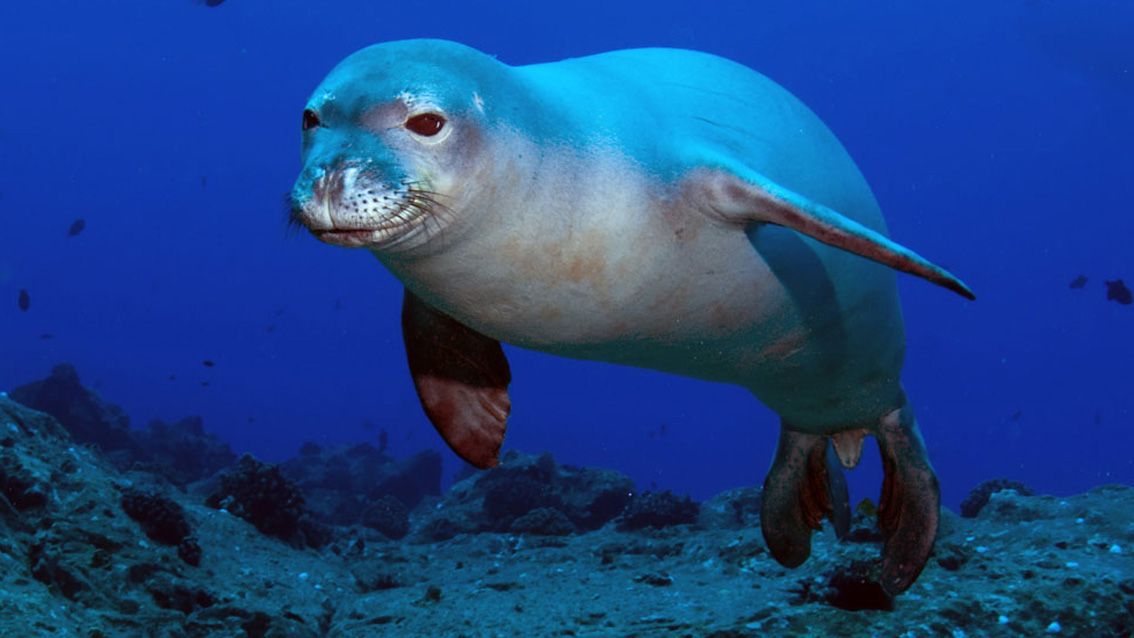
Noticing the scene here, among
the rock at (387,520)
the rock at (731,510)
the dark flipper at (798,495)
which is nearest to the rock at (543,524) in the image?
the rock at (731,510)

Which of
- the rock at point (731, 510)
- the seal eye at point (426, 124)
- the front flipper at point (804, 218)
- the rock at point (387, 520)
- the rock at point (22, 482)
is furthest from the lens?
the rock at point (387, 520)

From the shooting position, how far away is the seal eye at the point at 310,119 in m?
3.16

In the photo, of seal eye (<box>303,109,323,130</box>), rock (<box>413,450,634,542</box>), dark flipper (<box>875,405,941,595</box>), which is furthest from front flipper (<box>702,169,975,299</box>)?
rock (<box>413,450,634,542</box>)

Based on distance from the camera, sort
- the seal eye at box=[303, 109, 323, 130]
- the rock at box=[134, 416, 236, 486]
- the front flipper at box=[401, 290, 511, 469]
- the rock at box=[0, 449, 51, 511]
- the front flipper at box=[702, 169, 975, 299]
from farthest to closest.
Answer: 1. the rock at box=[134, 416, 236, 486]
2. the rock at box=[0, 449, 51, 511]
3. the front flipper at box=[401, 290, 511, 469]
4. the front flipper at box=[702, 169, 975, 299]
5. the seal eye at box=[303, 109, 323, 130]

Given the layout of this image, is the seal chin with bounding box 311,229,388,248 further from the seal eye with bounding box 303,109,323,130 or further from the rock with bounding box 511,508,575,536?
the rock with bounding box 511,508,575,536

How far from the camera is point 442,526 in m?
11.8

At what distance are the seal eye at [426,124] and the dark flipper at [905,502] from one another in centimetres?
381

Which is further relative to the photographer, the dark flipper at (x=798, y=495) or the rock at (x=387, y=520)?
the rock at (x=387, y=520)

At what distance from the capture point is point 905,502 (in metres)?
5.55

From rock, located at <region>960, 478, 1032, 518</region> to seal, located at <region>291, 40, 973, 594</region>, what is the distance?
521 cm

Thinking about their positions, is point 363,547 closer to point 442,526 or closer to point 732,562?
point 442,526

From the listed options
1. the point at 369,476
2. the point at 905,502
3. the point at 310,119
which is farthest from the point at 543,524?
the point at 369,476

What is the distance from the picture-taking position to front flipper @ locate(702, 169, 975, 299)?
3.58 metres

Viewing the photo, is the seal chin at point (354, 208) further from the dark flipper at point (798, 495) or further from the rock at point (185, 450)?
the rock at point (185, 450)
